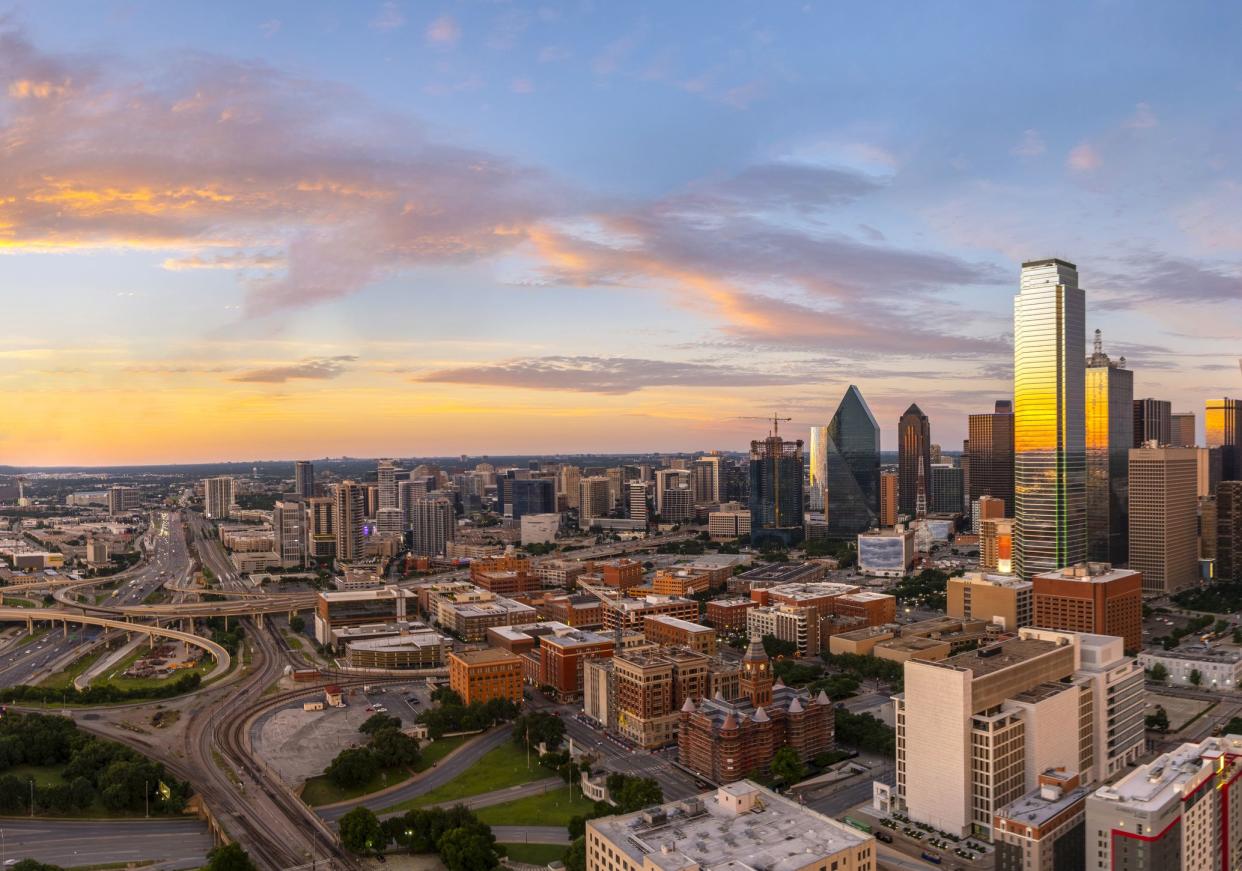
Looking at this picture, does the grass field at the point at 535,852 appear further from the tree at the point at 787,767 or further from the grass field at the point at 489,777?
the tree at the point at 787,767

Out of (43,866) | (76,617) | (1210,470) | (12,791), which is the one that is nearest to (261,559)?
(76,617)

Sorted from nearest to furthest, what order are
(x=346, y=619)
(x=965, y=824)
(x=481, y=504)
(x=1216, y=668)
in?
(x=965, y=824) → (x=1216, y=668) → (x=346, y=619) → (x=481, y=504)

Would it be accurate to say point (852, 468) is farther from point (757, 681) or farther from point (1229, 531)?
point (757, 681)

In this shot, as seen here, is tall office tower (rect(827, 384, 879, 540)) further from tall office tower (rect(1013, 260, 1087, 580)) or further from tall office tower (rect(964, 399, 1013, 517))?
tall office tower (rect(1013, 260, 1087, 580))

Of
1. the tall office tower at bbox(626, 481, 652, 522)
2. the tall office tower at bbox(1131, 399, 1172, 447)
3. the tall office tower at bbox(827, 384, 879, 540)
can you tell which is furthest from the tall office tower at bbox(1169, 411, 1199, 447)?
the tall office tower at bbox(626, 481, 652, 522)

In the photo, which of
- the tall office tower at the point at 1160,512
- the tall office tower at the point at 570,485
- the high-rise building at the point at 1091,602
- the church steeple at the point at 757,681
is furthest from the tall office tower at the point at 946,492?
the church steeple at the point at 757,681

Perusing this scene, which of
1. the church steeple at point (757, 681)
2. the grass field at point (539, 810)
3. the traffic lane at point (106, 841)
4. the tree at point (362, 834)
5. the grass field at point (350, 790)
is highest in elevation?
the church steeple at point (757, 681)

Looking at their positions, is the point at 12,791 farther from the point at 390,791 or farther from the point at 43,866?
the point at 390,791
